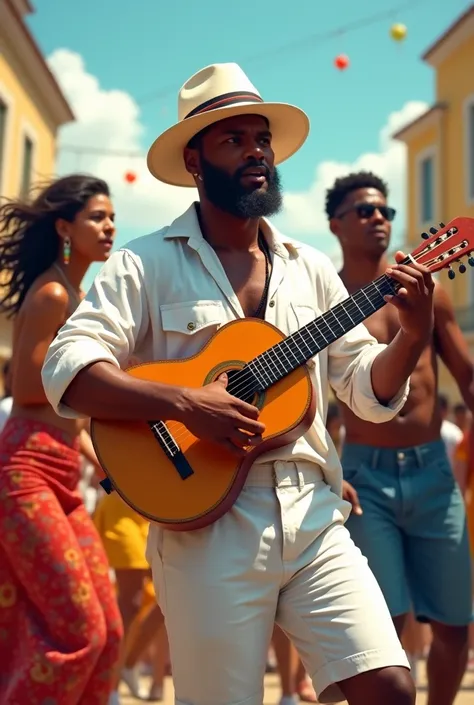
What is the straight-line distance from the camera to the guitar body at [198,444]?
97.0 inches

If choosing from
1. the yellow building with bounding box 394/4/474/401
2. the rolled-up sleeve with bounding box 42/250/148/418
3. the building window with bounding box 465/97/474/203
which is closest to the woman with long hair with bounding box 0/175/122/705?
the rolled-up sleeve with bounding box 42/250/148/418

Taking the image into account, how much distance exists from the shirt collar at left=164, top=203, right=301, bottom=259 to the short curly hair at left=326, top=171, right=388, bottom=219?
1645 mm

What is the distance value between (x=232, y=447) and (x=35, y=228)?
2.22 meters

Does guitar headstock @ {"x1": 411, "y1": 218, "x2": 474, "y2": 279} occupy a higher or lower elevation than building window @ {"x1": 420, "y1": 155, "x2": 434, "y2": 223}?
lower

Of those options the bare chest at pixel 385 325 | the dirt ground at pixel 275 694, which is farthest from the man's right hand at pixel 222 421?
the dirt ground at pixel 275 694

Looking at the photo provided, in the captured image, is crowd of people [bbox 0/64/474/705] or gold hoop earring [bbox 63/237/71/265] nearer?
crowd of people [bbox 0/64/474/705]

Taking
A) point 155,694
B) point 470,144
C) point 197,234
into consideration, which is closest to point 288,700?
point 155,694

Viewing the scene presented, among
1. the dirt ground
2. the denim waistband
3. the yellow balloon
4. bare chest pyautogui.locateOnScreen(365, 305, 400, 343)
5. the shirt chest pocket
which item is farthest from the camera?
the yellow balloon

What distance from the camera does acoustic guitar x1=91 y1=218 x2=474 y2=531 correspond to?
97.6 inches

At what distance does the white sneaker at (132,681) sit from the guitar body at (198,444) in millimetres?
3681

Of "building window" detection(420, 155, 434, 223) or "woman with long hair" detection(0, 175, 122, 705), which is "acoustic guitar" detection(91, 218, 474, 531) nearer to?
"woman with long hair" detection(0, 175, 122, 705)

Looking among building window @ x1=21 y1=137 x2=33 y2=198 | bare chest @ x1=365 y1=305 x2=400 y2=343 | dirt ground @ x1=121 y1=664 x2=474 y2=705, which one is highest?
building window @ x1=21 y1=137 x2=33 y2=198

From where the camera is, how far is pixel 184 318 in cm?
269

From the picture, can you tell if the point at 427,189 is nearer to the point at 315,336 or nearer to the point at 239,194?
the point at 239,194
